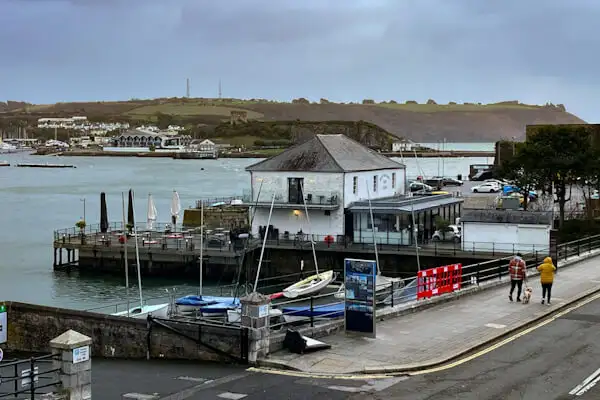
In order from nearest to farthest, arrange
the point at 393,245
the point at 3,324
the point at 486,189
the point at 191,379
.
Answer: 1. the point at 191,379
2. the point at 3,324
3. the point at 393,245
4. the point at 486,189

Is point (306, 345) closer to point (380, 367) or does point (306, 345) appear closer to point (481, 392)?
point (380, 367)

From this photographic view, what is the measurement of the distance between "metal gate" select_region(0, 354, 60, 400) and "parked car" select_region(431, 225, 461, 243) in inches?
1289

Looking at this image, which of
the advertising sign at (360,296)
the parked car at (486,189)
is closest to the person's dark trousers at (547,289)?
the advertising sign at (360,296)

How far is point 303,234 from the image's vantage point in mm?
53594

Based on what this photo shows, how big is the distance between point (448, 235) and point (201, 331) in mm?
35605

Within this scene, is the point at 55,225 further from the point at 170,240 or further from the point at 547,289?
the point at 547,289

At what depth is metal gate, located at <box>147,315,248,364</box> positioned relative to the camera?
18.2m

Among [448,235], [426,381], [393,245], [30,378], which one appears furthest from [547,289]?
[448,235]

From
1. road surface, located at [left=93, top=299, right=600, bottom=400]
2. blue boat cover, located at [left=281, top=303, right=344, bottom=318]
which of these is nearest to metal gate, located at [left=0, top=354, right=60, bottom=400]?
road surface, located at [left=93, top=299, right=600, bottom=400]

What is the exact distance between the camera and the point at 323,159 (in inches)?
2162

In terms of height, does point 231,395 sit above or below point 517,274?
below

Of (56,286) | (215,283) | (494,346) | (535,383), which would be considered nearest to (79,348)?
(535,383)

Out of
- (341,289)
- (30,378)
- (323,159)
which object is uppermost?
(323,159)

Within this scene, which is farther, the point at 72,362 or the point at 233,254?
the point at 233,254
